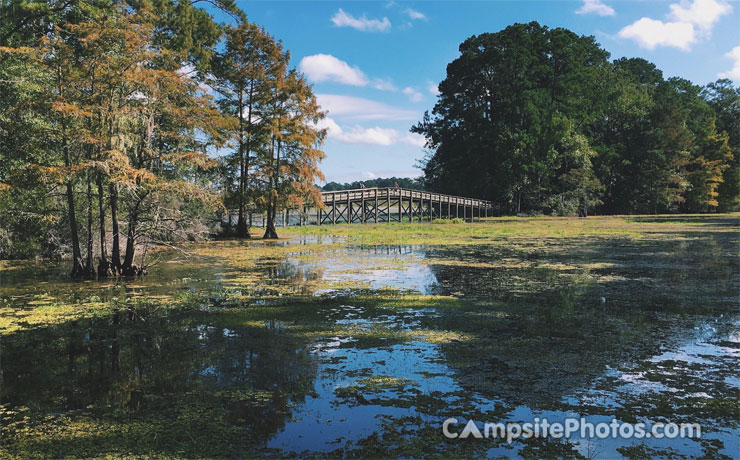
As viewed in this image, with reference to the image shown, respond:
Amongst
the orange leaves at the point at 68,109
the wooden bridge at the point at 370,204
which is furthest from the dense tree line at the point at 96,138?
the wooden bridge at the point at 370,204

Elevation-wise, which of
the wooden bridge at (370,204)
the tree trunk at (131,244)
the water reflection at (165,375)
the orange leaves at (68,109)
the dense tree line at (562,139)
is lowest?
the water reflection at (165,375)

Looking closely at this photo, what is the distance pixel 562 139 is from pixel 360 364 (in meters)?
48.8

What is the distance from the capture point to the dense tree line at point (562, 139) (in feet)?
165

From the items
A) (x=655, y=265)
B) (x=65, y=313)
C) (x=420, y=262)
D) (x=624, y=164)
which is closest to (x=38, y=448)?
(x=65, y=313)

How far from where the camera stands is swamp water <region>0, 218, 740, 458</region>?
150 inches

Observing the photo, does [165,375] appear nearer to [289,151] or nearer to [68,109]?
[68,109]

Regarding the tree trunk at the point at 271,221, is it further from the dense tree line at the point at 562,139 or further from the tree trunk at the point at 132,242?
the dense tree line at the point at 562,139

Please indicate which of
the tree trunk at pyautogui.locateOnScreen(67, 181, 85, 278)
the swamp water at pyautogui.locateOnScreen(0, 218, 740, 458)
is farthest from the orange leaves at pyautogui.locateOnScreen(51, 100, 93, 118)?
the swamp water at pyautogui.locateOnScreen(0, 218, 740, 458)

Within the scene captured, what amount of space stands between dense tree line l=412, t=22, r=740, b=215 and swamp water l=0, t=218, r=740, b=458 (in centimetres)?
4107

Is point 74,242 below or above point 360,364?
above

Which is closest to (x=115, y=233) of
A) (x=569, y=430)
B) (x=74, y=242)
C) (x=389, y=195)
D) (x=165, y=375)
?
(x=74, y=242)

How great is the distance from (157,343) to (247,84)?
21257 mm

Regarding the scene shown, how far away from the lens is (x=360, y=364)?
5.50 metres

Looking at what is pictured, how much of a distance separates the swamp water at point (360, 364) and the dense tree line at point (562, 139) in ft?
135
